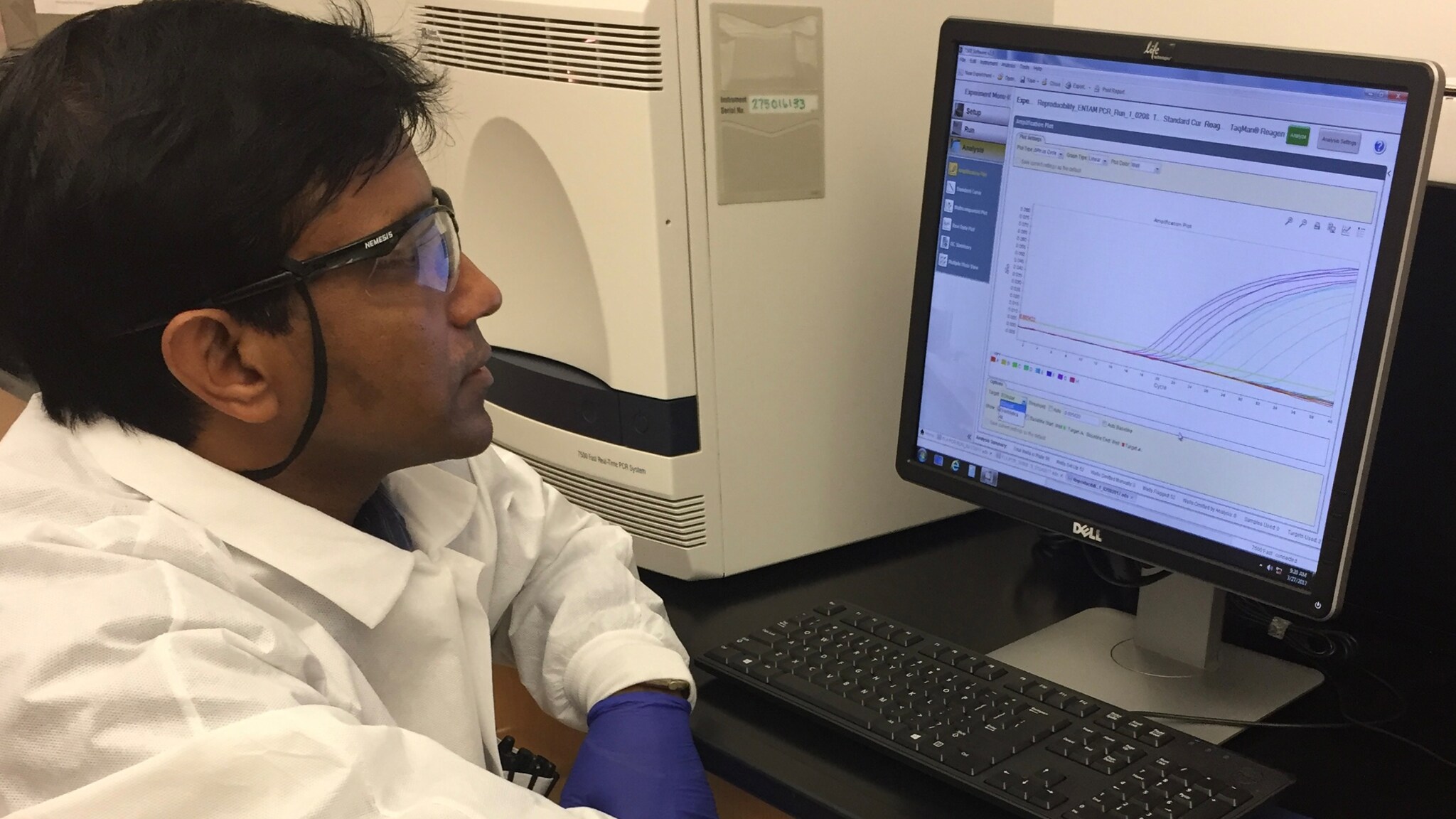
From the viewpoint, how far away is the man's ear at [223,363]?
846mm

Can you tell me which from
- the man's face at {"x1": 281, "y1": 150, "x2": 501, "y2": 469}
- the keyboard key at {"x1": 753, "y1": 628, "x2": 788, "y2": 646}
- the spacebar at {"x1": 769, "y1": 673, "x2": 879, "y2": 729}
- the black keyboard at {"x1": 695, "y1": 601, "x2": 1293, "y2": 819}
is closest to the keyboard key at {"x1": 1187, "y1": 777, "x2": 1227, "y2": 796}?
the black keyboard at {"x1": 695, "y1": 601, "x2": 1293, "y2": 819}

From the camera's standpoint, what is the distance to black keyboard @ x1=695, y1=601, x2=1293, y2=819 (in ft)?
2.80

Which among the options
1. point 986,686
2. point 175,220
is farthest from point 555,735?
point 175,220

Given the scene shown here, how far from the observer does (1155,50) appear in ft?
3.06

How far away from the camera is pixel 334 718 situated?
0.75 metres

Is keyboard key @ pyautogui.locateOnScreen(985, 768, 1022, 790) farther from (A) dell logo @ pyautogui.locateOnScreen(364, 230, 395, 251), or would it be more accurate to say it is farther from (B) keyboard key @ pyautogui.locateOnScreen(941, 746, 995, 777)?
(A) dell logo @ pyautogui.locateOnScreen(364, 230, 395, 251)

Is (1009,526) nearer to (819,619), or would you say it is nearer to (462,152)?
(819,619)

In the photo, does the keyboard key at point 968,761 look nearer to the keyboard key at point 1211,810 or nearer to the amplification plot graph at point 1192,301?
the keyboard key at point 1211,810

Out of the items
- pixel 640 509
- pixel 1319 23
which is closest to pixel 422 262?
pixel 640 509

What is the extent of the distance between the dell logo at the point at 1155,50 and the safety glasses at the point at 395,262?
0.52m

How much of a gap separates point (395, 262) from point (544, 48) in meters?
0.33

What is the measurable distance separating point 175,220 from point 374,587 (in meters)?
0.29

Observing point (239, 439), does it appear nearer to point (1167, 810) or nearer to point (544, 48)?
point (544, 48)

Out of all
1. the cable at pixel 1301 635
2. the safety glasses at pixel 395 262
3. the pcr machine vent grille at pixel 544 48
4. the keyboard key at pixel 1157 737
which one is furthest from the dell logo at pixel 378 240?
the cable at pixel 1301 635
